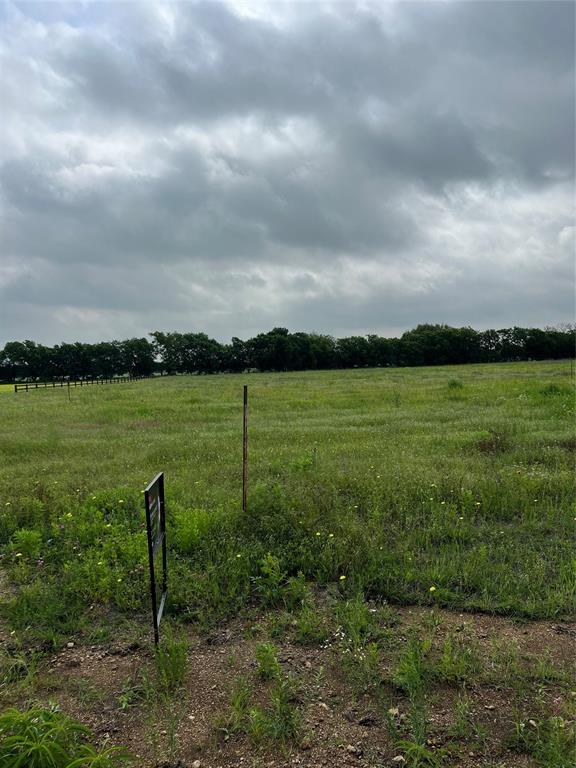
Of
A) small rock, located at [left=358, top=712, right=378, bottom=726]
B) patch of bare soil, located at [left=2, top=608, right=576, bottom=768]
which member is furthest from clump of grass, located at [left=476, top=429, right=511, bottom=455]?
small rock, located at [left=358, top=712, right=378, bottom=726]

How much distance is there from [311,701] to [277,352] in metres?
105

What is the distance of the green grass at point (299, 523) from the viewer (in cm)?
509

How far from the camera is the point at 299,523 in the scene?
6.46 m

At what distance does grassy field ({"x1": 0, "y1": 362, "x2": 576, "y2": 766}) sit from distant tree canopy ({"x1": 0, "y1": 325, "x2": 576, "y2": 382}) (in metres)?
96.3

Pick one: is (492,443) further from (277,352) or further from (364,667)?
(277,352)

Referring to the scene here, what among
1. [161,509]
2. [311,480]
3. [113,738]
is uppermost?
[161,509]

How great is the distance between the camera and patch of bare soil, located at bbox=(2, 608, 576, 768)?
10.4 feet

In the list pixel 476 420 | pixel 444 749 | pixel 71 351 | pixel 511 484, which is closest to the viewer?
pixel 444 749

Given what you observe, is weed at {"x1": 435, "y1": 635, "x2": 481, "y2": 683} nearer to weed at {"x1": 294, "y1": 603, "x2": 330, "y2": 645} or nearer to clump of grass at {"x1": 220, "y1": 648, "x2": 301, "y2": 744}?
weed at {"x1": 294, "y1": 603, "x2": 330, "y2": 645}

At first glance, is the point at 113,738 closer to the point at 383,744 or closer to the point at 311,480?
the point at 383,744

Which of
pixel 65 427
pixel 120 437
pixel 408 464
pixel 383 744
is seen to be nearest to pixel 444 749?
pixel 383 744

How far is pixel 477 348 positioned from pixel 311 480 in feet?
337

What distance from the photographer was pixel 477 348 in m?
103

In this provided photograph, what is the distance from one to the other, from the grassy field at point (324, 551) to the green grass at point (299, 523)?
0.02 meters
